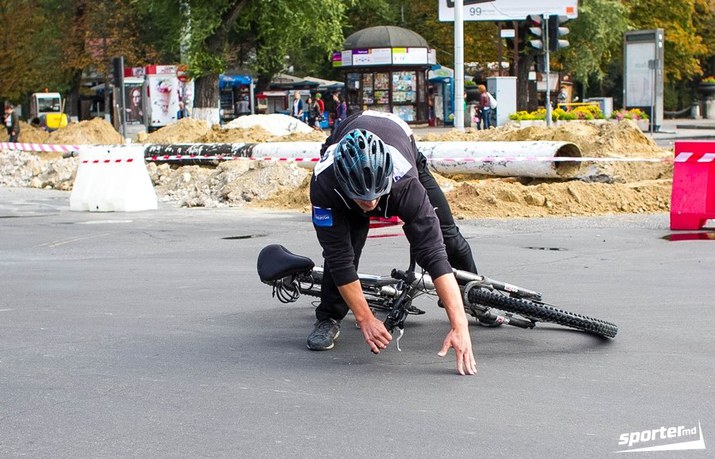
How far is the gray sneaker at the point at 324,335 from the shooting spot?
679 centimetres

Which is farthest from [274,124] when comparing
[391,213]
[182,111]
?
[391,213]

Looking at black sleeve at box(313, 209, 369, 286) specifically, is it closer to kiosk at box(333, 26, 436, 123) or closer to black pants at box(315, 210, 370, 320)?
black pants at box(315, 210, 370, 320)

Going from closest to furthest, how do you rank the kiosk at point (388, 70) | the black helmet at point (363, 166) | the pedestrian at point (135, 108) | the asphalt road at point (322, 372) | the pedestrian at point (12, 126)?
the asphalt road at point (322, 372) < the black helmet at point (363, 166) < the pedestrian at point (12, 126) < the kiosk at point (388, 70) < the pedestrian at point (135, 108)

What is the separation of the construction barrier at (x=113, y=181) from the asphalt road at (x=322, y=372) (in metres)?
7.09

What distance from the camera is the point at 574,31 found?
50.0 meters

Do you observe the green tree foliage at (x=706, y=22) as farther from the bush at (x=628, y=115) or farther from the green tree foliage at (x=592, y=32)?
the bush at (x=628, y=115)

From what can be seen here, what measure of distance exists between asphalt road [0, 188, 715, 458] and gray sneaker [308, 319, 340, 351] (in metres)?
0.08

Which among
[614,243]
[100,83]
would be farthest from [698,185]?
[100,83]

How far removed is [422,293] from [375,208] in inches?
35.2

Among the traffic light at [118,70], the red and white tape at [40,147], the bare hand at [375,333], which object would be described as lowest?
the bare hand at [375,333]

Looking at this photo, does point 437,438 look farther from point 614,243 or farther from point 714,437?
point 614,243

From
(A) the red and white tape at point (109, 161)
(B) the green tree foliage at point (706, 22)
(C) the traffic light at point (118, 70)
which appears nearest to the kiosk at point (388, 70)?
(C) the traffic light at point (118, 70)

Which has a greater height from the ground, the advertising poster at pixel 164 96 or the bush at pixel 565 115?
the advertising poster at pixel 164 96

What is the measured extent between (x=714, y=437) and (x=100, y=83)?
72.5m
